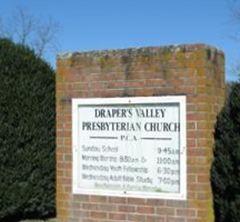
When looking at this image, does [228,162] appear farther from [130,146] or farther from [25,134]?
[25,134]

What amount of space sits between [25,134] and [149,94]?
354 cm

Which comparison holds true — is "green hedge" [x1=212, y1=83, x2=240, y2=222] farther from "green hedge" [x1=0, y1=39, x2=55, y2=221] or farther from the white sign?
"green hedge" [x1=0, y1=39, x2=55, y2=221]

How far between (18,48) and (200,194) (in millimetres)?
4728

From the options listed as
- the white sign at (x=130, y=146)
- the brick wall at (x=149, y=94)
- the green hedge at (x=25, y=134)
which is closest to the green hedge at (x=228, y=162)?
the brick wall at (x=149, y=94)

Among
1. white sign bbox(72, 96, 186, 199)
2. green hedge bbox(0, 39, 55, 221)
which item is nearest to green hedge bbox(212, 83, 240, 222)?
white sign bbox(72, 96, 186, 199)

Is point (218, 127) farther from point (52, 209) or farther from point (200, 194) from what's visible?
point (52, 209)

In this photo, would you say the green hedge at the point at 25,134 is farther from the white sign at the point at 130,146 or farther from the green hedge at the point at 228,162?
the green hedge at the point at 228,162

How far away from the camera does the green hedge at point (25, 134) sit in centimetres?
1015

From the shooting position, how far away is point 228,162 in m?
6.82

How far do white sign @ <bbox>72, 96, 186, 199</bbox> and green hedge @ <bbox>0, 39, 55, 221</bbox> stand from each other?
2.69 m

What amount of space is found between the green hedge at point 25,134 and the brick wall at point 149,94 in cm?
245

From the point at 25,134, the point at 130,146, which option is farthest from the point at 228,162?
the point at 25,134

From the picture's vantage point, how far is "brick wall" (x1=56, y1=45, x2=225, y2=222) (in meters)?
6.96

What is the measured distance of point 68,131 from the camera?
306 inches
